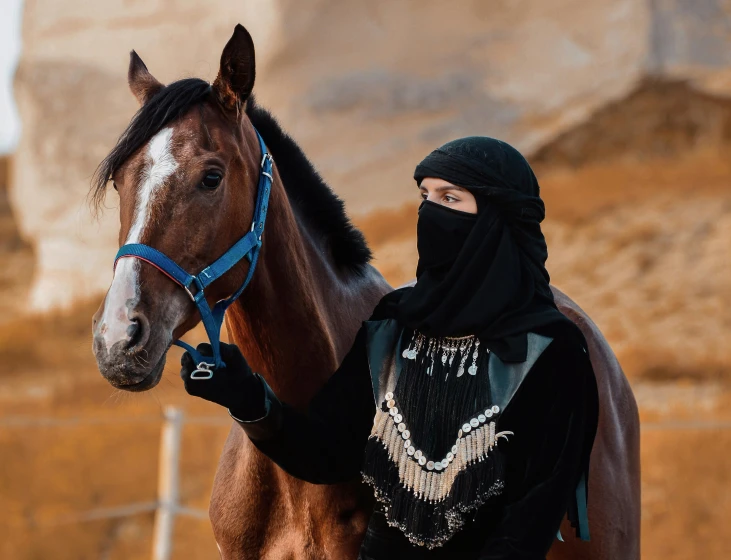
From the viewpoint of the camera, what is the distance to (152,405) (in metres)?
12.1

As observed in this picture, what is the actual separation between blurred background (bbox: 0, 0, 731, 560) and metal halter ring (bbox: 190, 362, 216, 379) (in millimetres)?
6907

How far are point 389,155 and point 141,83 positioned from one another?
41.4ft

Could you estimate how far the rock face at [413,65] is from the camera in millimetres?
14258

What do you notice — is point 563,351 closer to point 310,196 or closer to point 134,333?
point 134,333

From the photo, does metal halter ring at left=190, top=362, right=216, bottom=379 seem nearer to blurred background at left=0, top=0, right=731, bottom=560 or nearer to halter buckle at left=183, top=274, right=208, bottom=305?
halter buckle at left=183, top=274, right=208, bottom=305

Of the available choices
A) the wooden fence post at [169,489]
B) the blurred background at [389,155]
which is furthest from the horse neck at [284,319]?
the blurred background at [389,155]

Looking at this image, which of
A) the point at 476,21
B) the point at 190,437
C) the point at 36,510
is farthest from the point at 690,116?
the point at 36,510

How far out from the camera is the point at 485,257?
205cm

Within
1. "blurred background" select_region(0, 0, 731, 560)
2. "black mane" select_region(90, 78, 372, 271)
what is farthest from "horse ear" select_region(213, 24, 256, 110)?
"blurred background" select_region(0, 0, 731, 560)

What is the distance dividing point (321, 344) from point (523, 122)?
41.5 feet

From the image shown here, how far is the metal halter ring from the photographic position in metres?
2.04

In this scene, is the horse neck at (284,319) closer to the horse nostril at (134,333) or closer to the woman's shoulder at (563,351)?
the horse nostril at (134,333)

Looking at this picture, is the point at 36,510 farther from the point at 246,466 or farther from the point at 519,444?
the point at 519,444

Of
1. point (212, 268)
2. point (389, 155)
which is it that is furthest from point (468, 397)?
point (389, 155)
